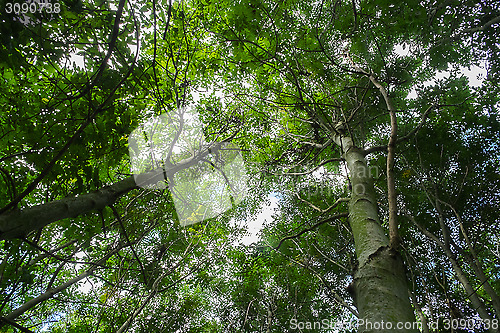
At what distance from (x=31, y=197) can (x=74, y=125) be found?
203 cm

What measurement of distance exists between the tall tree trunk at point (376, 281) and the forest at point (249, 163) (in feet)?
0.04

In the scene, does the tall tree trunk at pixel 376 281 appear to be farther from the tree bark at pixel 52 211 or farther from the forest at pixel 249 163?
the tree bark at pixel 52 211

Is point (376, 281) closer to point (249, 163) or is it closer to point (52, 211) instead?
point (52, 211)

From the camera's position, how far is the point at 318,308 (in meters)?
8.35

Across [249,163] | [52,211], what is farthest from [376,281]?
[249,163]

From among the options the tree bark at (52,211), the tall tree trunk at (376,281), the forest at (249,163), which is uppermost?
the forest at (249,163)

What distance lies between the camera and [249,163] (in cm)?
675

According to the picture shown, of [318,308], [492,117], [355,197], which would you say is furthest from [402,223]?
[355,197]

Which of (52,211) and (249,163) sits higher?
(249,163)

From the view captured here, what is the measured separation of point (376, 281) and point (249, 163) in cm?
550

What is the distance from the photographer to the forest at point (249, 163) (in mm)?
1913

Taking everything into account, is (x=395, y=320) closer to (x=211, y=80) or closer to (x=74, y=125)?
(x=74, y=125)

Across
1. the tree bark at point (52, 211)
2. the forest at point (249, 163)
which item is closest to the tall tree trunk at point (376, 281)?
the forest at point (249, 163)

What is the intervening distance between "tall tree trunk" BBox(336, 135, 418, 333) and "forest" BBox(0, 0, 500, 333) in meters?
0.01
